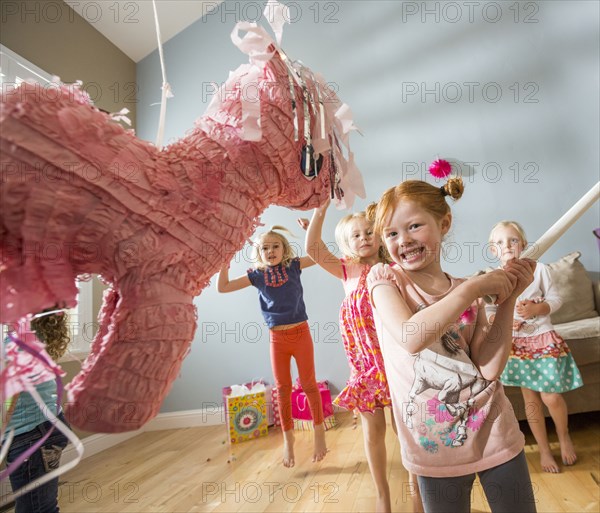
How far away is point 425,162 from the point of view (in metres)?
2.74

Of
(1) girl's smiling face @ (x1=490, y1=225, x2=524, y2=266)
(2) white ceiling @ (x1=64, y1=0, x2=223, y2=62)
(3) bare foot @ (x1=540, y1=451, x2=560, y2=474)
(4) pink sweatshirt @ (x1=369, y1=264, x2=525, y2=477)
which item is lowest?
Answer: (3) bare foot @ (x1=540, y1=451, x2=560, y2=474)

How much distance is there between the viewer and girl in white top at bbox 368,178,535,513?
76 cm

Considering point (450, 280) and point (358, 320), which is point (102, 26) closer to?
point (358, 320)

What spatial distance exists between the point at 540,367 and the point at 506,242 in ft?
1.73

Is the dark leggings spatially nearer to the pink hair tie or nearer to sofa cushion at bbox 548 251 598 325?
sofa cushion at bbox 548 251 598 325

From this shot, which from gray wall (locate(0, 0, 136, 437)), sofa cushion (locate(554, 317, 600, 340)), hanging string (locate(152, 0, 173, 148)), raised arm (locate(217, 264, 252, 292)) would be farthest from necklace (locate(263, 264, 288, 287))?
hanging string (locate(152, 0, 173, 148))

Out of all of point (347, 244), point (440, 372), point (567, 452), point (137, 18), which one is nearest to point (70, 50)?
point (137, 18)

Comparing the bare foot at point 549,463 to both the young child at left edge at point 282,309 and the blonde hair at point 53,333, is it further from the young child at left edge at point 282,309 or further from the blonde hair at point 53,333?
the blonde hair at point 53,333

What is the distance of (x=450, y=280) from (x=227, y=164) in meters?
0.71

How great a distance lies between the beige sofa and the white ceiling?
9.58ft

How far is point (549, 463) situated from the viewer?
61.1 inches

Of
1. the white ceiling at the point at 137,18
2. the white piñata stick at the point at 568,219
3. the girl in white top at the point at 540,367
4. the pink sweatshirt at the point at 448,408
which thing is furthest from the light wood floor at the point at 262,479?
the white ceiling at the point at 137,18

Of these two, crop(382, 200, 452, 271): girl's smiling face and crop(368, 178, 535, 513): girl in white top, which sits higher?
crop(382, 200, 452, 271): girl's smiling face

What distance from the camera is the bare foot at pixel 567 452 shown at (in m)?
1.58
